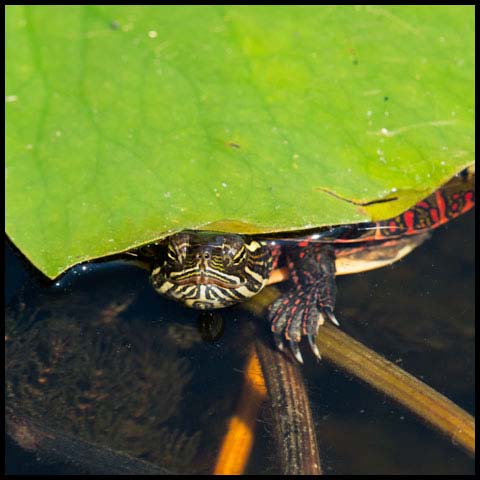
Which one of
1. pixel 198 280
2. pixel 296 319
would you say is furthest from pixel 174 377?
pixel 296 319

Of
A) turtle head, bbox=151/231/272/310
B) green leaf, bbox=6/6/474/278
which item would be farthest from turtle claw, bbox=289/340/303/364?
green leaf, bbox=6/6/474/278

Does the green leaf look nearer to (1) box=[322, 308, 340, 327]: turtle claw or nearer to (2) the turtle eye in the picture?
(2) the turtle eye

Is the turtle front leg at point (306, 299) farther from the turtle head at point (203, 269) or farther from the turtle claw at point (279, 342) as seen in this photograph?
the turtle head at point (203, 269)

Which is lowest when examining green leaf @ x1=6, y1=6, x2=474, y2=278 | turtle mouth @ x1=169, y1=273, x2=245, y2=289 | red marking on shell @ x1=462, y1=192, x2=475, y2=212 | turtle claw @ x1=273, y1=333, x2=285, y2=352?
turtle claw @ x1=273, y1=333, x2=285, y2=352

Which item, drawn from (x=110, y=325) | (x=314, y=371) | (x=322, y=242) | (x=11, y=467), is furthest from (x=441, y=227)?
(x=11, y=467)

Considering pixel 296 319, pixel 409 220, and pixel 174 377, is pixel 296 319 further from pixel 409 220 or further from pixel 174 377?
pixel 409 220

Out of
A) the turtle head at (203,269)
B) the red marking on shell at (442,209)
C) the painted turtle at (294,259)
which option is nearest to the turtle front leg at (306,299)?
the painted turtle at (294,259)

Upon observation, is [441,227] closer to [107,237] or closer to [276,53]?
[276,53]
